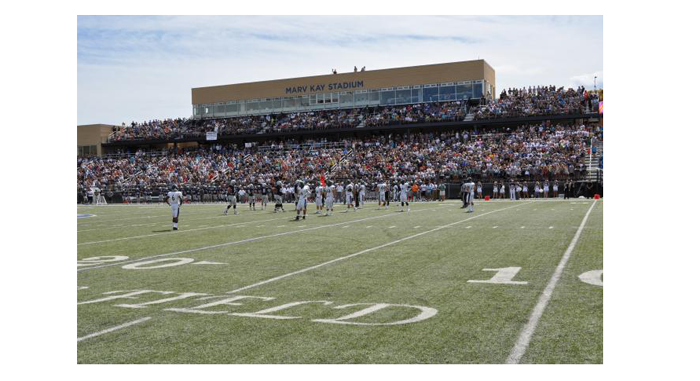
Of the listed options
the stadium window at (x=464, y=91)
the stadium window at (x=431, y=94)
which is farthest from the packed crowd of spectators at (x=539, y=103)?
the stadium window at (x=431, y=94)

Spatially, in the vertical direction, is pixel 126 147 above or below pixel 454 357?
above

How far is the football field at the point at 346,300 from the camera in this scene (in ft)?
17.2

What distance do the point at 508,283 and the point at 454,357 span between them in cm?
341

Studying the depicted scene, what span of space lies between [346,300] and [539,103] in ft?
138

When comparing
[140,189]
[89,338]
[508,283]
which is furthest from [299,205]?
[140,189]

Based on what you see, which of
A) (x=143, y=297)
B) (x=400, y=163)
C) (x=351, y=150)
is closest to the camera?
(x=143, y=297)

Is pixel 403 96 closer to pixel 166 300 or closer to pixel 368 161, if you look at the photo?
pixel 368 161

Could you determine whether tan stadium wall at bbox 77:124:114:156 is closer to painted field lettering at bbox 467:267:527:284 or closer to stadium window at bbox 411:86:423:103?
stadium window at bbox 411:86:423:103

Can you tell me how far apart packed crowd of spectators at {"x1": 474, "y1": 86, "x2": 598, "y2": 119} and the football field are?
107 feet

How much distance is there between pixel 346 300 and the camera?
7.34 m

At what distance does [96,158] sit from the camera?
60781mm

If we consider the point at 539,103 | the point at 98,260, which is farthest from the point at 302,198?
the point at 539,103

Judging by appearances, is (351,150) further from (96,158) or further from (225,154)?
(96,158)

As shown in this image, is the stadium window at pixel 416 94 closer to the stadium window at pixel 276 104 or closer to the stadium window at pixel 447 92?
the stadium window at pixel 447 92
